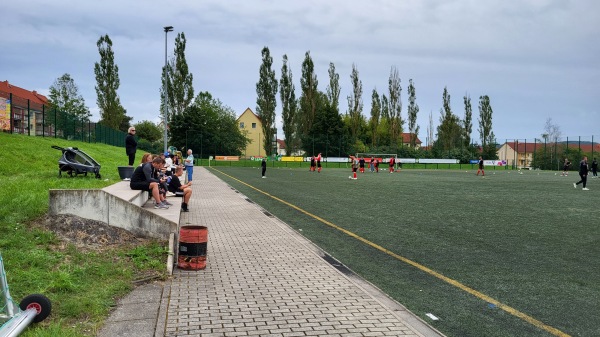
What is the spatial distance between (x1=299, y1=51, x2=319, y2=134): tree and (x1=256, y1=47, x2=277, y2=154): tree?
16.0 feet

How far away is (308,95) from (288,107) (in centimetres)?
413

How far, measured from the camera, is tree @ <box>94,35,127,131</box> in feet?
183

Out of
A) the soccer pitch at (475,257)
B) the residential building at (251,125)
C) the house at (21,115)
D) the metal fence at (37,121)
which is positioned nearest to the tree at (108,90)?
the metal fence at (37,121)

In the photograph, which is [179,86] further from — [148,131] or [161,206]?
[161,206]

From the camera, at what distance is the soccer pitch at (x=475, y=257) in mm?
4875

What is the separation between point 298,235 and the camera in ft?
31.1

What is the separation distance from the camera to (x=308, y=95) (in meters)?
70.9

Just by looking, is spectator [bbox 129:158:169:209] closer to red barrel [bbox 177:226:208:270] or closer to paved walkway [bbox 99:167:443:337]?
paved walkway [bbox 99:167:443:337]

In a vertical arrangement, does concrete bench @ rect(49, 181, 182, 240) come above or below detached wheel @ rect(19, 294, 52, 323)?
above

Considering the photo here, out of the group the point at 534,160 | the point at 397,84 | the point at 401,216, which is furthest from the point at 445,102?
the point at 401,216

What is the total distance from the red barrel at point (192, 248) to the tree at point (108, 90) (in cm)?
5356

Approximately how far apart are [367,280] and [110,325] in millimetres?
3290

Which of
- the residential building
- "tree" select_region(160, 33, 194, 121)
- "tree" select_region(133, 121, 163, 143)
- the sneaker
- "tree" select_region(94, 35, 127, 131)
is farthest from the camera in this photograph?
"tree" select_region(133, 121, 163, 143)

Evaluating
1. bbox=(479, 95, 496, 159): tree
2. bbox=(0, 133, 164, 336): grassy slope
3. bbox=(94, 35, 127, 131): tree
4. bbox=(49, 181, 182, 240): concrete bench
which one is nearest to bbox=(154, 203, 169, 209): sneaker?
bbox=(49, 181, 182, 240): concrete bench
